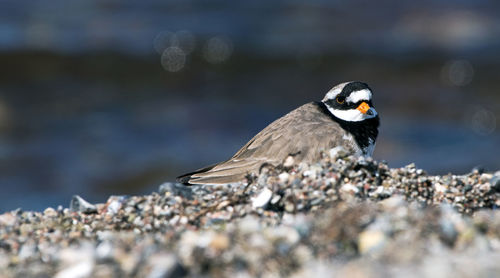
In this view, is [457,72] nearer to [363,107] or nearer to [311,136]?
[363,107]

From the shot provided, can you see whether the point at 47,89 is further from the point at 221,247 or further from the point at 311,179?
the point at 221,247

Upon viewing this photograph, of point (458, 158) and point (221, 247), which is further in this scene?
point (458, 158)

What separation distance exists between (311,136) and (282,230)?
2369 mm

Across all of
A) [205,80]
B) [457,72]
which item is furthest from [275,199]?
[457,72]

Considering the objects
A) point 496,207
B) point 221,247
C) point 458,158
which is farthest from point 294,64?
point 221,247

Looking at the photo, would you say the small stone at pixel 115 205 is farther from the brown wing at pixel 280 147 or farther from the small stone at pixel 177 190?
the brown wing at pixel 280 147

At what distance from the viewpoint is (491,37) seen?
53.8 feet

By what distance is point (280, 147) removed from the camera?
5.73 m

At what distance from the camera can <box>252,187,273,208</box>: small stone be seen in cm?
414

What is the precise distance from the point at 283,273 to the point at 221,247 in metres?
0.33

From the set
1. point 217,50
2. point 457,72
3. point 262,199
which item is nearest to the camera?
point 262,199

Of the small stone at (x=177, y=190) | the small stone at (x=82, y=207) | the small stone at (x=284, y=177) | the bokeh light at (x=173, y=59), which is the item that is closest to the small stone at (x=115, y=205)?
the small stone at (x=82, y=207)

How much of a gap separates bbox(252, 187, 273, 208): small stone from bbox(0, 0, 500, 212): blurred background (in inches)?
263

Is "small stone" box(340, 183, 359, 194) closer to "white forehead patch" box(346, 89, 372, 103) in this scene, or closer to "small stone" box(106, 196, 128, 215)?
"small stone" box(106, 196, 128, 215)
